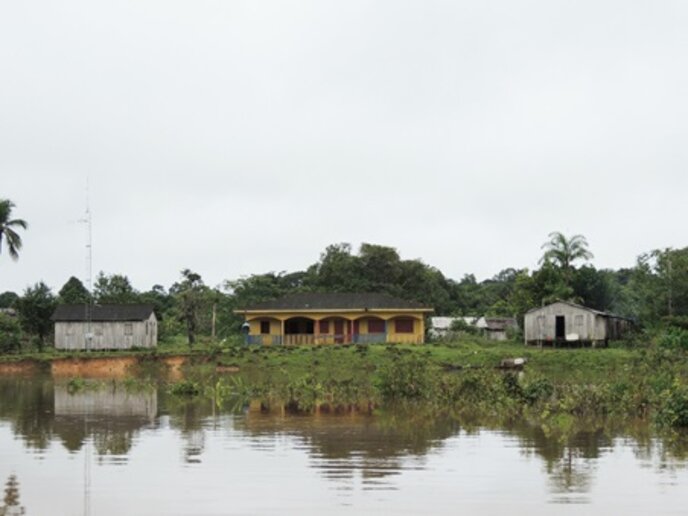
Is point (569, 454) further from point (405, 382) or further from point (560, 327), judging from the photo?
point (560, 327)

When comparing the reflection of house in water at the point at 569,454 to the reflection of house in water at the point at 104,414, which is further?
the reflection of house in water at the point at 104,414

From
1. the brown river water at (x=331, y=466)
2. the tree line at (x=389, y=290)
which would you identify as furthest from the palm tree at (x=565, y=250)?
the brown river water at (x=331, y=466)

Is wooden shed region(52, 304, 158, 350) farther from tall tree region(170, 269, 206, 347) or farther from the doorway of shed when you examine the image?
the doorway of shed

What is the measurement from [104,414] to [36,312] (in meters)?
40.7

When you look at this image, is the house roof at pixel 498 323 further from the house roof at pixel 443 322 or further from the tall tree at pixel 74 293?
the tall tree at pixel 74 293

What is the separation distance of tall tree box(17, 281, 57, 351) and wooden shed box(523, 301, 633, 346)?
108 ft

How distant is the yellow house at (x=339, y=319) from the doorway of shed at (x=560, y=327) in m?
8.33

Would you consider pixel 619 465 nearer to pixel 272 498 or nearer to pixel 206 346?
pixel 272 498

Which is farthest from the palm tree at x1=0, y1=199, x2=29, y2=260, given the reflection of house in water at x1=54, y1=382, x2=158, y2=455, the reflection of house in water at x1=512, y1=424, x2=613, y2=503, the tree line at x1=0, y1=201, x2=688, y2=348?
the reflection of house in water at x1=512, y1=424, x2=613, y2=503

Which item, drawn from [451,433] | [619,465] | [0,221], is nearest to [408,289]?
[0,221]

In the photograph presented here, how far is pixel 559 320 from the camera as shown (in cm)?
5544

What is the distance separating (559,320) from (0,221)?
35.8 m

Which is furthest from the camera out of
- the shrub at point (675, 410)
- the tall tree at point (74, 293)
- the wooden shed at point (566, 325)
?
the tall tree at point (74, 293)

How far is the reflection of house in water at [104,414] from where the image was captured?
829 inches
